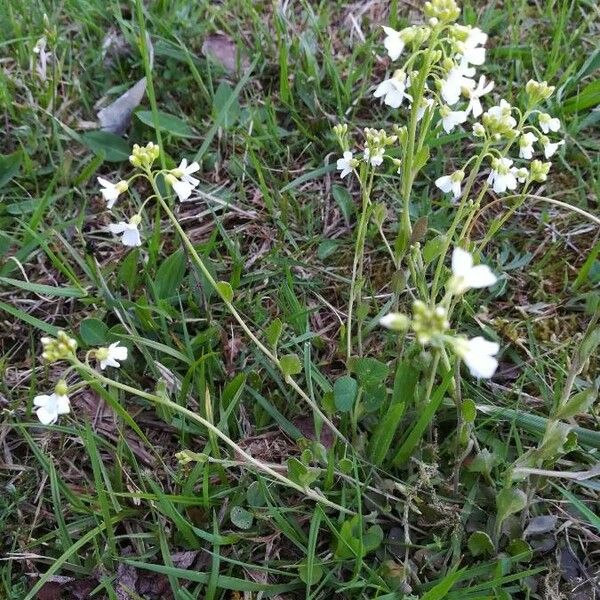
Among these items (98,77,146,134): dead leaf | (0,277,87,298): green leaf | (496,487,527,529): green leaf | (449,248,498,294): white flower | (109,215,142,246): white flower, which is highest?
(449,248,498,294): white flower

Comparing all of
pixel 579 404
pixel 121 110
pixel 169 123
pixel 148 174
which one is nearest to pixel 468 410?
pixel 579 404

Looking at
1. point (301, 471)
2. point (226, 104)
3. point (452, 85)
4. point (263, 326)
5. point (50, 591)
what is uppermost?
point (452, 85)

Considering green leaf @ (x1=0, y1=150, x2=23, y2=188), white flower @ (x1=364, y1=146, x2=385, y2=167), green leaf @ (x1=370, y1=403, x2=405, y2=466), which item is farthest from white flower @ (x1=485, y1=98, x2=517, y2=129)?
green leaf @ (x1=0, y1=150, x2=23, y2=188)

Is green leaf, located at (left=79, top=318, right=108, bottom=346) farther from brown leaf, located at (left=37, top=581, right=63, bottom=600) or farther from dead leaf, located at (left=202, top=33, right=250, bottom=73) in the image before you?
dead leaf, located at (left=202, top=33, right=250, bottom=73)

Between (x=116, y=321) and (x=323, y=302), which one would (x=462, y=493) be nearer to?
(x=323, y=302)

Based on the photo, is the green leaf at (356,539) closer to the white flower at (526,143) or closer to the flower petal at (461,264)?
the flower petal at (461,264)

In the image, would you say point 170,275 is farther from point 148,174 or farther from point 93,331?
point 148,174
